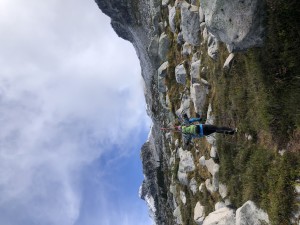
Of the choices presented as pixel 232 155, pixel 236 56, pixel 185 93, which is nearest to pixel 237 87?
pixel 236 56

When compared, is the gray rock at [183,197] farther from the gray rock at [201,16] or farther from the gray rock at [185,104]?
the gray rock at [201,16]

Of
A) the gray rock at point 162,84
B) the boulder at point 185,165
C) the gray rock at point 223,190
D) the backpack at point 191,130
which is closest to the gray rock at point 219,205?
the gray rock at point 223,190

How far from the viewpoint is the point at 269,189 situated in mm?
11062

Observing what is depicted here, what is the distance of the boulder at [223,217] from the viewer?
1332 cm

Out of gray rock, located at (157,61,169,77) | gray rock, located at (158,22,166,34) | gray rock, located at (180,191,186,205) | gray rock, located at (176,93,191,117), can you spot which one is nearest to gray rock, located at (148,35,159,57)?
gray rock, located at (158,22,166,34)

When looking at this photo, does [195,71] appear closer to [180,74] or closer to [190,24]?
[180,74]

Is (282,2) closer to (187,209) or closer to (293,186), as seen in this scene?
(293,186)

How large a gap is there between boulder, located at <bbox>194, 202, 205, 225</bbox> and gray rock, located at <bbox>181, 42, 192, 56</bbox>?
32.4ft

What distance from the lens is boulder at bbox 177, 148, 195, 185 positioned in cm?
2045

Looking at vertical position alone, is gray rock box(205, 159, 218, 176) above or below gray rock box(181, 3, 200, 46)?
below

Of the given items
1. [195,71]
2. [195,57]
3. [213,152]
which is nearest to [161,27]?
[195,57]

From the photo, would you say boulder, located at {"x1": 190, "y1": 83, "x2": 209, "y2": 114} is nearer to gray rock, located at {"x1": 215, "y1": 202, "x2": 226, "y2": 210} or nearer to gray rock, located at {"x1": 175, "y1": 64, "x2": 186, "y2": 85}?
gray rock, located at {"x1": 175, "y1": 64, "x2": 186, "y2": 85}

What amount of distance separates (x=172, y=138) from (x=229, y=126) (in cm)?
1119

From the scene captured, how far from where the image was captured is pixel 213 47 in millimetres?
15555
